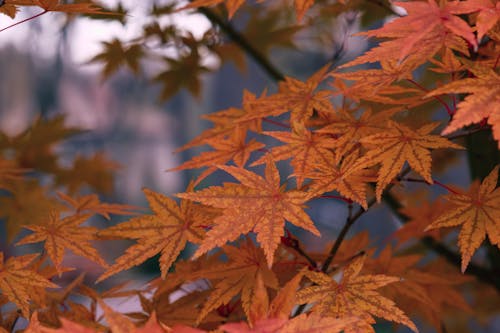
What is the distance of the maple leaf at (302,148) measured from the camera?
32.2 inches

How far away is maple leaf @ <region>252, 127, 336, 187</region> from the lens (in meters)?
0.82

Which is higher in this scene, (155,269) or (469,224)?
(469,224)

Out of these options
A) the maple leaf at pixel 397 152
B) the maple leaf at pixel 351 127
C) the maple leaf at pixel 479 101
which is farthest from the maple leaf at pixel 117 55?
the maple leaf at pixel 479 101

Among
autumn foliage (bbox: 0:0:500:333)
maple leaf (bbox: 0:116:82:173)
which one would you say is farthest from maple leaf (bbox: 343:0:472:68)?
maple leaf (bbox: 0:116:82:173)

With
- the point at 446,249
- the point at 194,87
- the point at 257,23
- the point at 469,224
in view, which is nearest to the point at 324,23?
the point at 257,23

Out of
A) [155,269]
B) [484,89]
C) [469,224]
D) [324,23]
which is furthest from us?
[155,269]

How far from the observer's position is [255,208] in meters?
0.75

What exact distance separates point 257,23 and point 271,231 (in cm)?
107

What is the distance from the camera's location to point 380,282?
30.0 inches

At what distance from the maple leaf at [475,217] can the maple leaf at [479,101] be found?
0.51 ft

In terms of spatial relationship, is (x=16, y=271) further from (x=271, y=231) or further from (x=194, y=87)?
(x=194, y=87)

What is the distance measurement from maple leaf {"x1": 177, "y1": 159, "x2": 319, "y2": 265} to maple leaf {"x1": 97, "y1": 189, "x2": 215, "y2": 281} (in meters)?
0.09

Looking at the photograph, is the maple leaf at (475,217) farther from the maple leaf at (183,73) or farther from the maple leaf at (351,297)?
the maple leaf at (183,73)

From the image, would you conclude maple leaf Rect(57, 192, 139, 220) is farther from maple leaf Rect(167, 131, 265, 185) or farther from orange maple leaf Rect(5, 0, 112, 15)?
orange maple leaf Rect(5, 0, 112, 15)
